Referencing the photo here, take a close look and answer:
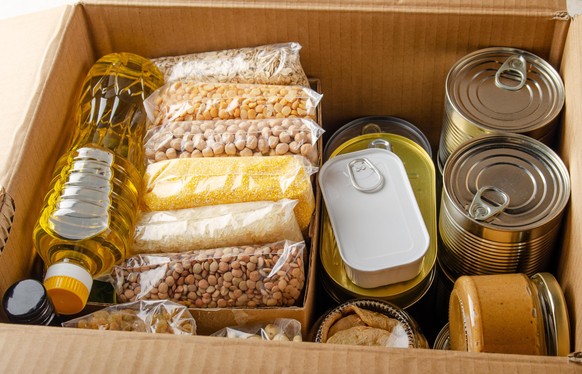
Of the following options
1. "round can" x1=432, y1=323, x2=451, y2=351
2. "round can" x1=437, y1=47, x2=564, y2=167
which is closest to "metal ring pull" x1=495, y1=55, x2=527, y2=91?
"round can" x1=437, y1=47, x2=564, y2=167

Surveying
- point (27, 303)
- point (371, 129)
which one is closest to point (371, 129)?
point (371, 129)

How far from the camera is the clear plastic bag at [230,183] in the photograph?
1.17 m

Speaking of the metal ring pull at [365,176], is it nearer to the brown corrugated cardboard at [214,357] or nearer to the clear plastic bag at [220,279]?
the clear plastic bag at [220,279]

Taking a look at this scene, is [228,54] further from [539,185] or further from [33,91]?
[539,185]

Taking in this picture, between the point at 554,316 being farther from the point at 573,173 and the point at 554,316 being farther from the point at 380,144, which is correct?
the point at 380,144

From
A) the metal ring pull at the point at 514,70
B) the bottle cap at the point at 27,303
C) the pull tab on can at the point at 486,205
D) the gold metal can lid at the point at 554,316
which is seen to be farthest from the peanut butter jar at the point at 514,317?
the bottle cap at the point at 27,303

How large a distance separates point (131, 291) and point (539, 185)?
0.71 metres

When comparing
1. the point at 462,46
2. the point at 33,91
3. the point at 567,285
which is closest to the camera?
the point at 567,285

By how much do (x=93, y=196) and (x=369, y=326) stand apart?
1.71 feet

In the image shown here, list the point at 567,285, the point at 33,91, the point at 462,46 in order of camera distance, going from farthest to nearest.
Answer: the point at 462,46, the point at 33,91, the point at 567,285

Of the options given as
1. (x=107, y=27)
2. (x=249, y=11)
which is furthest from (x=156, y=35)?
(x=249, y=11)

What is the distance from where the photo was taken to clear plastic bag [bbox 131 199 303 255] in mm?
1140

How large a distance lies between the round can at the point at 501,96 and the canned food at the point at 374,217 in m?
0.14

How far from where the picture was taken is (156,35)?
1402mm
